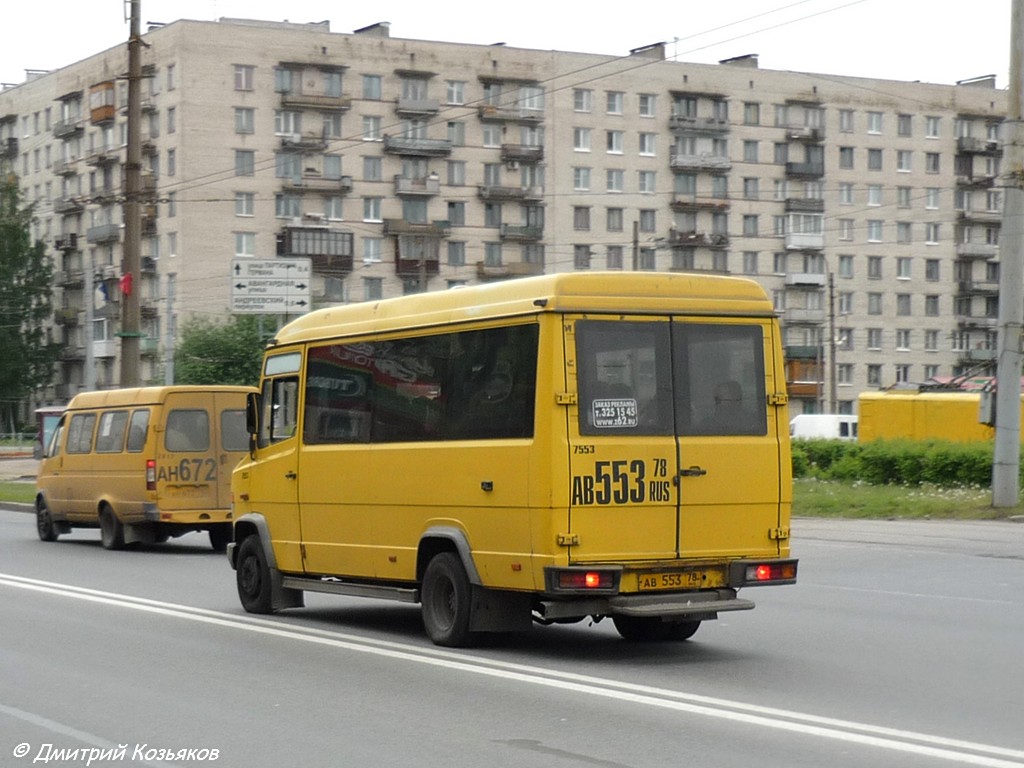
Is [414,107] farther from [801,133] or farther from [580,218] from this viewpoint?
[801,133]

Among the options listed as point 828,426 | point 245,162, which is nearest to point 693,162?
point 245,162

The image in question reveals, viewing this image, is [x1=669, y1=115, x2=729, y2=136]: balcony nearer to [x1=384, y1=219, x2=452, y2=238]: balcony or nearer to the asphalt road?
[x1=384, y1=219, x2=452, y2=238]: balcony

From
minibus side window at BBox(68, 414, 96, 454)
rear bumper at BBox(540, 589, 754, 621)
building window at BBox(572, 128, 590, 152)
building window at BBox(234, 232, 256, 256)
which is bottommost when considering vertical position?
rear bumper at BBox(540, 589, 754, 621)

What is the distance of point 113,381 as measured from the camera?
9762 centimetres

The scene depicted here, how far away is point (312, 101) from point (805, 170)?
96.9 ft

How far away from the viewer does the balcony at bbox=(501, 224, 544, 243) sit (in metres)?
95.9

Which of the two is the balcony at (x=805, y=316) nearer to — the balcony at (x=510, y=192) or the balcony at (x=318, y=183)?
the balcony at (x=510, y=192)

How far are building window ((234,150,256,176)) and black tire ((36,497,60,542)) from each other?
64562 mm

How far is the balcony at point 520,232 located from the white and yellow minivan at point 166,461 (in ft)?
234

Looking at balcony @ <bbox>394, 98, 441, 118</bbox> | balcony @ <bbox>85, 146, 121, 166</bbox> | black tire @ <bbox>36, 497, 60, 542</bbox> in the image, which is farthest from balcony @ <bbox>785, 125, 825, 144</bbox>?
black tire @ <bbox>36, 497, 60, 542</bbox>

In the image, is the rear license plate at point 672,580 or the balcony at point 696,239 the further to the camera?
the balcony at point 696,239

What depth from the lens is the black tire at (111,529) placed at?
24.7 metres

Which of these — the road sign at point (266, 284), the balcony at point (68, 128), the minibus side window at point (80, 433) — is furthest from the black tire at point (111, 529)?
the balcony at point (68, 128)

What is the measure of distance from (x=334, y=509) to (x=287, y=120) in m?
78.7
